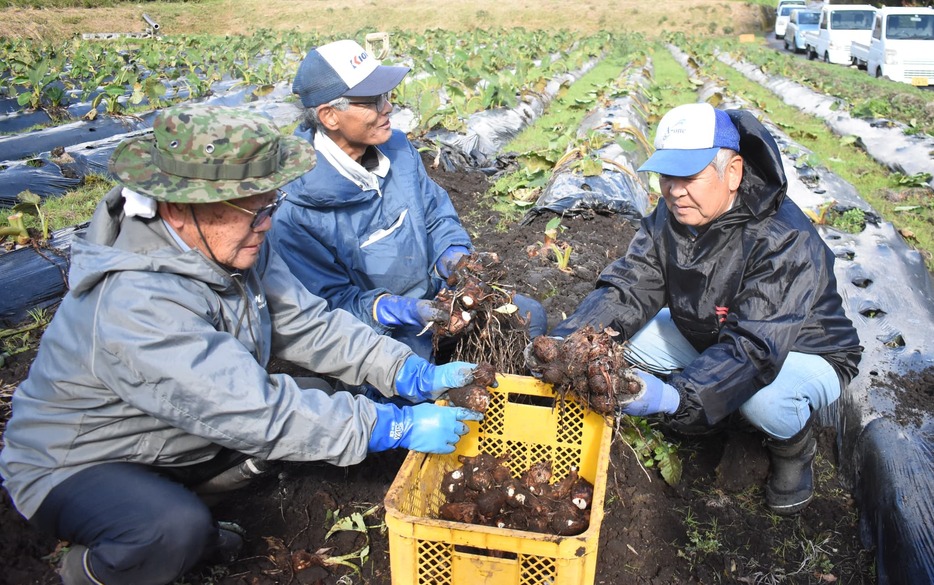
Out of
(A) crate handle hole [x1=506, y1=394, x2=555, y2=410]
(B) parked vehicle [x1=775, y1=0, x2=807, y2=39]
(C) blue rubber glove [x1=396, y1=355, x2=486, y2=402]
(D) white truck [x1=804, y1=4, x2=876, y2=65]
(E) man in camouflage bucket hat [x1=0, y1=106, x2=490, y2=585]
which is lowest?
(B) parked vehicle [x1=775, y1=0, x2=807, y2=39]

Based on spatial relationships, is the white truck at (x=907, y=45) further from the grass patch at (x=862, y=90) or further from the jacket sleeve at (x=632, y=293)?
the jacket sleeve at (x=632, y=293)

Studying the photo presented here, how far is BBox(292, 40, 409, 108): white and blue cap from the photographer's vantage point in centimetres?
280

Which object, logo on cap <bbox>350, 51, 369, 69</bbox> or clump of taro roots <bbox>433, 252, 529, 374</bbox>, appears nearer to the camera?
clump of taro roots <bbox>433, 252, 529, 374</bbox>

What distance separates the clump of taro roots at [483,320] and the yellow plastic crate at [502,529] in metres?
0.22

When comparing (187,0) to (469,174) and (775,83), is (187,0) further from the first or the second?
(469,174)

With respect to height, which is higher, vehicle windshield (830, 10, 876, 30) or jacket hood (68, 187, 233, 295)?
jacket hood (68, 187, 233, 295)

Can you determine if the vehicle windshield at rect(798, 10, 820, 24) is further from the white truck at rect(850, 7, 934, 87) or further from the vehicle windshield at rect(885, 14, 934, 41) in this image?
the vehicle windshield at rect(885, 14, 934, 41)

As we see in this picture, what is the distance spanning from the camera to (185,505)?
2002mm

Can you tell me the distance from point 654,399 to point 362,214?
5.07 feet

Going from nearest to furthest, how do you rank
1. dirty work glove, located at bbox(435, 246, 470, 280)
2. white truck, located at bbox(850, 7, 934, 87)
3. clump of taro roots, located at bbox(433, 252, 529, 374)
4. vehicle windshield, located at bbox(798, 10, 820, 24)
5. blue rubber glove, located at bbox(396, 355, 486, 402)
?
blue rubber glove, located at bbox(396, 355, 486, 402) → clump of taro roots, located at bbox(433, 252, 529, 374) → dirty work glove, located at bbox(435, 246, 470, 280) → white truck, located at bbox(850, 7, 934, 87) → vehicle windshield, located at bbox(798, 10, 820, 24)

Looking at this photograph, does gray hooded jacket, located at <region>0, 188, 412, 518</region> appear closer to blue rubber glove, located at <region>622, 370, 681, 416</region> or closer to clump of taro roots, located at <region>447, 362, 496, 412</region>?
clump of taro roots, located at <region>447, 362, 496, 412</region>

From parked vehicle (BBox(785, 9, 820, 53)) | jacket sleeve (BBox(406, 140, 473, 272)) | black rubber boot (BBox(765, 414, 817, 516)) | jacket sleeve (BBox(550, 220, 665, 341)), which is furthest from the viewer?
parked vehicle (BBox(785, 9, 820, 53))

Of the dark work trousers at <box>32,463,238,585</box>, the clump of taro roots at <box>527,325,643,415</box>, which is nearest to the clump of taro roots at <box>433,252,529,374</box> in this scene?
the clump of taro roots at <box>527,325,643,415</box>

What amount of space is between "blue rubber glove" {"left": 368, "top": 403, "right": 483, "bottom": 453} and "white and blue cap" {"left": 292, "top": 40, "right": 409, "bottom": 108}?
145 cm
